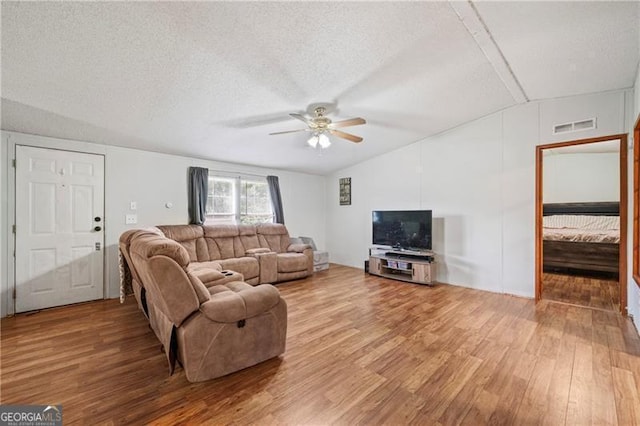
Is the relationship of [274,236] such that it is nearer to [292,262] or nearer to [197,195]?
[292,262]

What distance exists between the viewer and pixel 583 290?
13.4 feet

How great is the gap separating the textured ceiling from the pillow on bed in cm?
336

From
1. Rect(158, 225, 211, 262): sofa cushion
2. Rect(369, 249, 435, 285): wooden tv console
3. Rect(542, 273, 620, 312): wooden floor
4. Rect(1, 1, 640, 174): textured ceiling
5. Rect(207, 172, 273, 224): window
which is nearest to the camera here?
Rect(1, 1, 640, 174): textured ceiling

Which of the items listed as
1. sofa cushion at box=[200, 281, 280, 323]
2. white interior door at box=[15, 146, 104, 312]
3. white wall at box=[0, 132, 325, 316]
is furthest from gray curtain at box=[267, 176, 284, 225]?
sofa cushion at box=[200, 281, 280, 323]

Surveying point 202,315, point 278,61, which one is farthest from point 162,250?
point 278,61

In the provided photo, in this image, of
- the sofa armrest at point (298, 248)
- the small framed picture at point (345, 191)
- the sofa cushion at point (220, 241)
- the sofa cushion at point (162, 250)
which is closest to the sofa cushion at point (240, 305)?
the sofa cushion at point (162, 250)

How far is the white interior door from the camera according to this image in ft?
10.7

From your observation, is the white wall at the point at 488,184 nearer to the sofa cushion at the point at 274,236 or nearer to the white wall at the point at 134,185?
the sofa cushion at the point at 274,236

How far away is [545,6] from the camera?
2012mm

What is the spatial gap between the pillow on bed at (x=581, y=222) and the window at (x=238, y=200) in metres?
6.33

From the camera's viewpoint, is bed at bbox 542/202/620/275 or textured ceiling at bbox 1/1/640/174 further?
bed at bbox 542/202/620/275

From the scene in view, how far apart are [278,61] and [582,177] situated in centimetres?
749

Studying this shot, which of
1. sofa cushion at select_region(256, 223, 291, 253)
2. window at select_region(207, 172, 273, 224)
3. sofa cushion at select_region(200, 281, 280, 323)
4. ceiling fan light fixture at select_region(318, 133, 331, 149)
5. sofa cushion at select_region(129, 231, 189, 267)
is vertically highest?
ceiling fan light fixture at select_region(318, 133, 331, 149)

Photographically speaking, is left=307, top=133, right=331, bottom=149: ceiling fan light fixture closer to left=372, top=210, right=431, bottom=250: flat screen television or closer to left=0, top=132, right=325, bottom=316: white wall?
left=372, top=210, right=431, bottom=250: flat screen television
